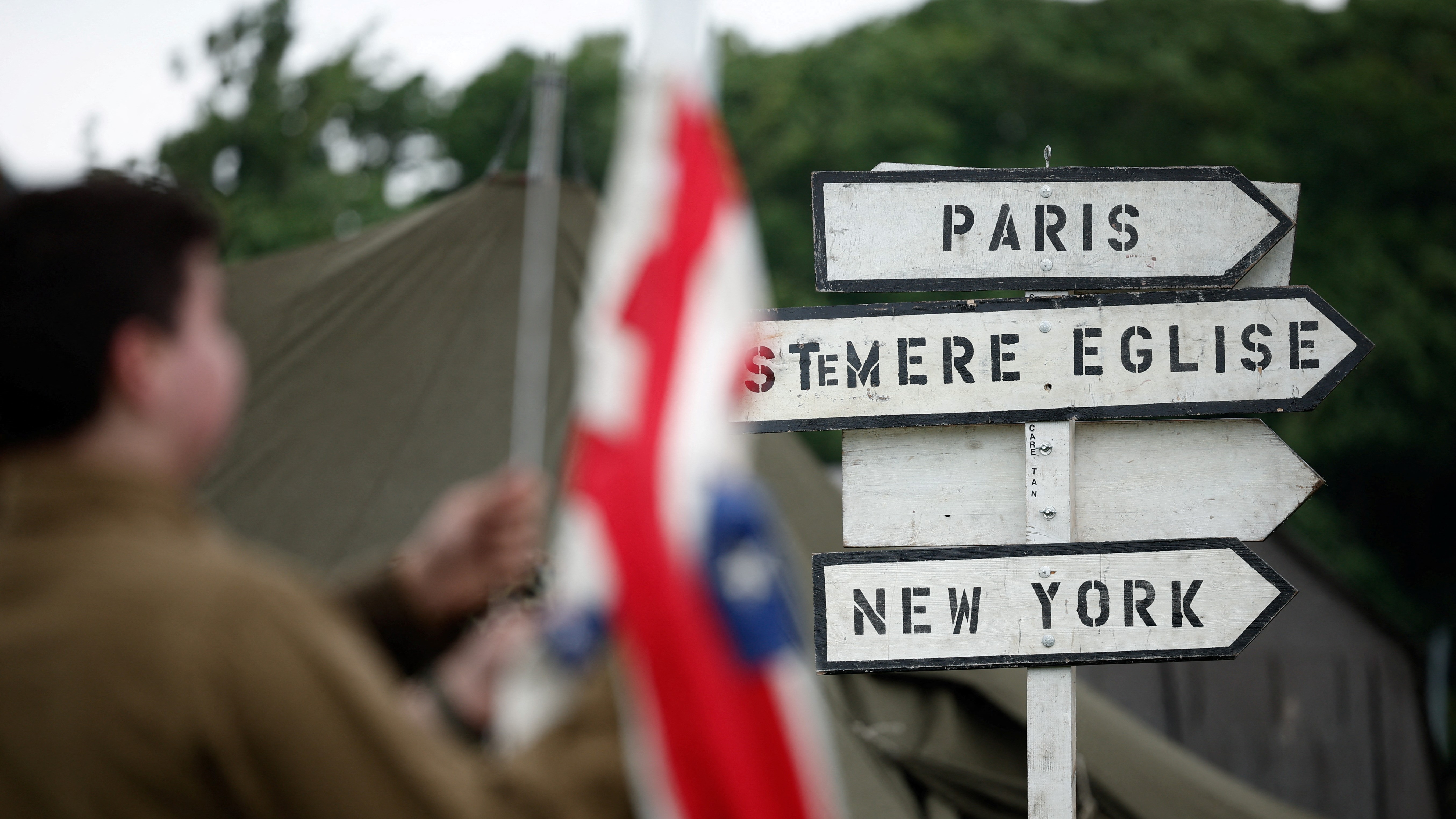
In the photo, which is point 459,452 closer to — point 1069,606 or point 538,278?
point 538,278

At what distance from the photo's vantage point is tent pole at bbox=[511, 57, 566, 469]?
3316mm

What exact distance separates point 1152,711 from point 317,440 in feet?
12.0

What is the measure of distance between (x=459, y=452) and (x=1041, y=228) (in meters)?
2.00

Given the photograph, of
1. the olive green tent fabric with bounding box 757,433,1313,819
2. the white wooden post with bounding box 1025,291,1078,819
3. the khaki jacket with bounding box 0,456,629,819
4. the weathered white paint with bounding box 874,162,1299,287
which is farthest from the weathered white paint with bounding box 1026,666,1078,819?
the khaki jacket with bounding box 0,456,629,819

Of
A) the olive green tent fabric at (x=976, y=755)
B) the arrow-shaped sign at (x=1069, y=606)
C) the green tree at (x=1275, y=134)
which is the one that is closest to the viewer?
the arrow-shaped sign at (x=1069, y=606)

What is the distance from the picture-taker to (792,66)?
20.6 meters

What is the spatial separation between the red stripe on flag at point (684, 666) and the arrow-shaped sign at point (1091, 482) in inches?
66.4

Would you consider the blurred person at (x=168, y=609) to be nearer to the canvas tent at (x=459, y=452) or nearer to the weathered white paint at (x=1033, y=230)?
the weathered white paint at (x=1033, y=230)

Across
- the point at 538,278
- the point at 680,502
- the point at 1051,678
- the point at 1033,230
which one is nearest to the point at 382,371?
the point at 538,278

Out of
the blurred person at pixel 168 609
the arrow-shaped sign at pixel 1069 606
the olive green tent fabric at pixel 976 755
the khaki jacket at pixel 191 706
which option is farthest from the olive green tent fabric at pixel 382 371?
the khaki jacket at pixel 191 706

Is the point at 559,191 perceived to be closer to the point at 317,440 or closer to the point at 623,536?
the point at 317,440

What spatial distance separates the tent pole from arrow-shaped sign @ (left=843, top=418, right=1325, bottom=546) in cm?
75

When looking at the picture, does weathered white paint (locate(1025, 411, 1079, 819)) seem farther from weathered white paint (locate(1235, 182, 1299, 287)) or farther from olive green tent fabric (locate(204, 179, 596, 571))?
olive green tent fabric (locate(204, 179, 596, 571))

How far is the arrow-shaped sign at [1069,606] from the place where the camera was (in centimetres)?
277
